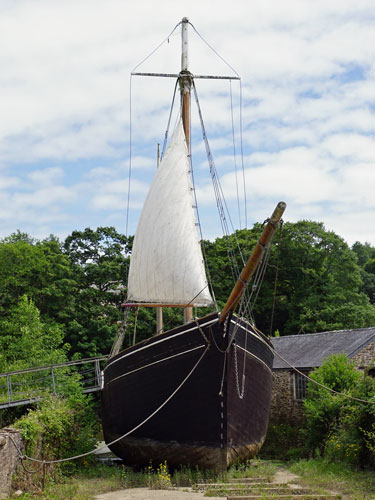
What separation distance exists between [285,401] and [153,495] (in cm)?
1119

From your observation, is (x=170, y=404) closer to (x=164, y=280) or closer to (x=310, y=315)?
(x=164, y=280)

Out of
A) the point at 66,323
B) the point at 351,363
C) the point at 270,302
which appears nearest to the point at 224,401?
the point at 351,363

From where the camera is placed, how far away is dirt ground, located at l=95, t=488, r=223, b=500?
42.0 ft

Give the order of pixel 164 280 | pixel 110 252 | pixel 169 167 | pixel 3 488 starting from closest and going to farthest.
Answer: pixel 3 488 < pixel 164 280 < pixel 169 167 < pixel 110 252

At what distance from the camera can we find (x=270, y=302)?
42094 mm

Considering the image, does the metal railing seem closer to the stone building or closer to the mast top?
the stone building

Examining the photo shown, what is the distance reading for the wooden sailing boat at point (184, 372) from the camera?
1476 cm

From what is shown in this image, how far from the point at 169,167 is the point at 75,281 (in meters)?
17.4

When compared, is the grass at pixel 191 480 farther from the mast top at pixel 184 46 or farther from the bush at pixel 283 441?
the mast top at pixel 184 46

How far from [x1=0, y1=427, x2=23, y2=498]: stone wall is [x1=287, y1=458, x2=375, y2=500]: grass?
682 centimetres

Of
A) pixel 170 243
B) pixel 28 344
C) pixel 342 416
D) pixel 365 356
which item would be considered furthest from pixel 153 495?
pixel 28 344

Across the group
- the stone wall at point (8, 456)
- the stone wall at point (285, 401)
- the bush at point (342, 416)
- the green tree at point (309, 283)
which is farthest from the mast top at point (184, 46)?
the green tree at point (309, 283)

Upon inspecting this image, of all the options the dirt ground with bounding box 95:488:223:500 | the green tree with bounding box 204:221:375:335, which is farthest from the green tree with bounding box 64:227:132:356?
the dirt ground with bounding box 95:488:223:500

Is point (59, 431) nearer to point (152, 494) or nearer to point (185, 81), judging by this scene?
point (152, 494)
